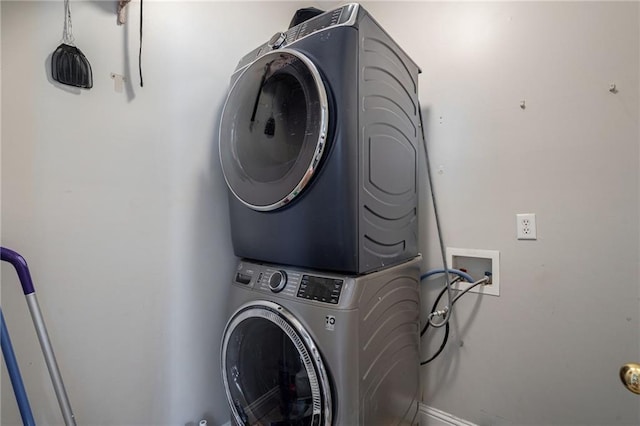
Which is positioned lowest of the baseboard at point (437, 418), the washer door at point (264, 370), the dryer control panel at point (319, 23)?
the baseboard at point (437, 418)

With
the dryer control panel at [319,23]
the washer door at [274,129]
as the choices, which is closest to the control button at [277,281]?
the washer door at [274,129]

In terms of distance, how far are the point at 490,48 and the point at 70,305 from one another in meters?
1.88

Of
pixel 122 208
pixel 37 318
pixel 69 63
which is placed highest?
pixel 69 63

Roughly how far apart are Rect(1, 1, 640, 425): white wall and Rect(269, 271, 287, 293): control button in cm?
41

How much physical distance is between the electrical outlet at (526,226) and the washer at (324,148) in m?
0.46

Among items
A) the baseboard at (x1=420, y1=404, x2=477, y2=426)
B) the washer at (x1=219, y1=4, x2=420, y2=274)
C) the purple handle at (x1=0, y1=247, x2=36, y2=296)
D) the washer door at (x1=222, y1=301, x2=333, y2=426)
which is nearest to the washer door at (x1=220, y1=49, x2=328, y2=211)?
the washer at (x1=219, y1=4, x2=420, y2=274)

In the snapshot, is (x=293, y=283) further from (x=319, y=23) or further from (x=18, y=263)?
(x=319, y=23)

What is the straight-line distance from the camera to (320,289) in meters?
0.85

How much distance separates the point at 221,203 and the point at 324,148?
666 millimetres

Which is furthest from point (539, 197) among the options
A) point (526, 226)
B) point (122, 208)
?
point (122, 208)

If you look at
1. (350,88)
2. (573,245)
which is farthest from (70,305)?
(573,245)

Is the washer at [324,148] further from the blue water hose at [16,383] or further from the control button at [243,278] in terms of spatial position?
the blue water hose at [16,383]

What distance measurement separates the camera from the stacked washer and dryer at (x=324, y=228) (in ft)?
2.63

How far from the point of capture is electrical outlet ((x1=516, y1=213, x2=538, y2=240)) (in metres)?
1.12
